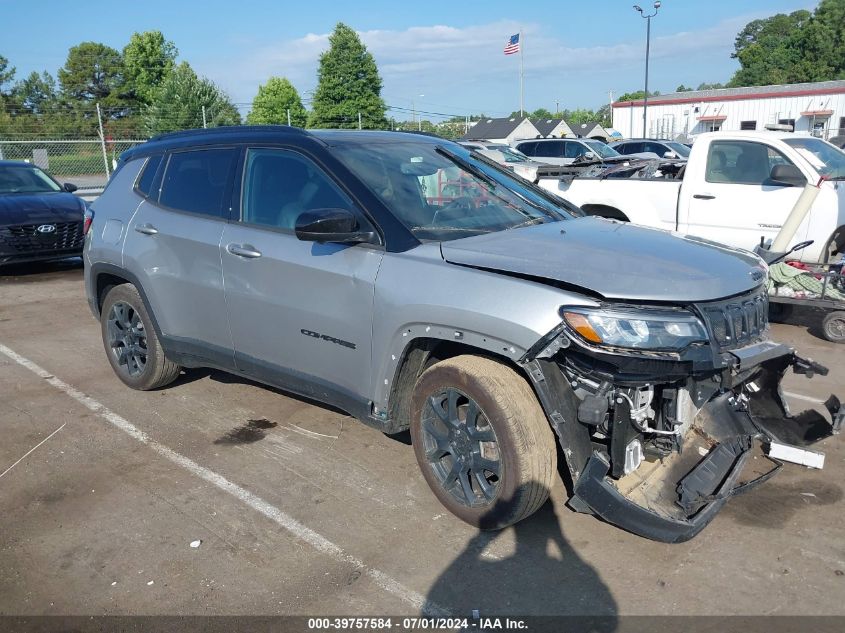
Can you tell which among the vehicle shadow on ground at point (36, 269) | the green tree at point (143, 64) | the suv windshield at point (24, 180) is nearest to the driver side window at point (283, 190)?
the vehicle shadow on ground at point (36, 269)

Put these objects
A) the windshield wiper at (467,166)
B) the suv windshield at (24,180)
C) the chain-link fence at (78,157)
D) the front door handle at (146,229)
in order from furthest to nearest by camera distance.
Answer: the chain-link fence at (78,157)
the suv windshield at (24,180)
the front door handle at (146,229)
the windshield wiper at (467,166)

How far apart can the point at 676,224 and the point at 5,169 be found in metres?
10.2

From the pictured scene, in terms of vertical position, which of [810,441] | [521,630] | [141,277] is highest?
[141,277]

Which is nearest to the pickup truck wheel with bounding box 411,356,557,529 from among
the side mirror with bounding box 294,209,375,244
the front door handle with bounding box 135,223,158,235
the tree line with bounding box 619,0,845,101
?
the side mirror with bounding box 294,209,375,244

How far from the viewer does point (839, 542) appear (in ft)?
11.3

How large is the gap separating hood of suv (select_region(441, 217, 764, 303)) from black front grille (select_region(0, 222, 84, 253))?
29.3 ft

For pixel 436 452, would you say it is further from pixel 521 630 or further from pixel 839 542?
pixel 839 542

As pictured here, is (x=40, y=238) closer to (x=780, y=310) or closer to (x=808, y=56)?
(x=780, y=310)

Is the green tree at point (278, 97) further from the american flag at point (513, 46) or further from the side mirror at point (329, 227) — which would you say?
the side mirror at point (329, 227)

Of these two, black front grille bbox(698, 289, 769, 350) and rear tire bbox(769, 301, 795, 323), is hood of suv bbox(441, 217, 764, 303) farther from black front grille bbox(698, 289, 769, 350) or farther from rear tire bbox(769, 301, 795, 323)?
rear tire bbox(769, 301, 795, 323)

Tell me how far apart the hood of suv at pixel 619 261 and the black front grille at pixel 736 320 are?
0.05 meters

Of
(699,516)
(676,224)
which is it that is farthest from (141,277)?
(676,224)

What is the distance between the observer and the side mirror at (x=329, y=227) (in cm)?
367

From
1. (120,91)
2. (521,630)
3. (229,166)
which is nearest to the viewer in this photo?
(521,630)
